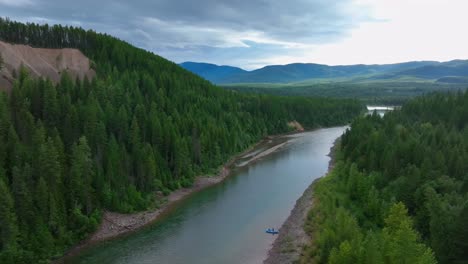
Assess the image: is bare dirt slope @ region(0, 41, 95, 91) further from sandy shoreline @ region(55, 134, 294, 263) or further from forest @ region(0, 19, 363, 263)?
sandy shoreline @ region(55, 134, 294, 263)

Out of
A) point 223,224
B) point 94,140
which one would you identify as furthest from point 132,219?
point 94,140

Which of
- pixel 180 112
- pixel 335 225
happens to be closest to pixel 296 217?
pixel 335 225

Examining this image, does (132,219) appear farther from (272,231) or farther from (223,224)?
(272,231)

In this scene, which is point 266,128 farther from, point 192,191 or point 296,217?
point 296,217

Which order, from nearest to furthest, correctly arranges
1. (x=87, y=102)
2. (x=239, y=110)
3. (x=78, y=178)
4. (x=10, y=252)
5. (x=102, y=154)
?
(x=10, y=252), (x=78, y=178), (x=102, y=154), (x=87, y=102), (x=239, y=110)

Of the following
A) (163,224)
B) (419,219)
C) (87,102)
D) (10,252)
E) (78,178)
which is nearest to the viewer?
(10,252)

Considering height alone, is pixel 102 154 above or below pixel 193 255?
above

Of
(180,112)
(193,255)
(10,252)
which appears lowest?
(193,255)
